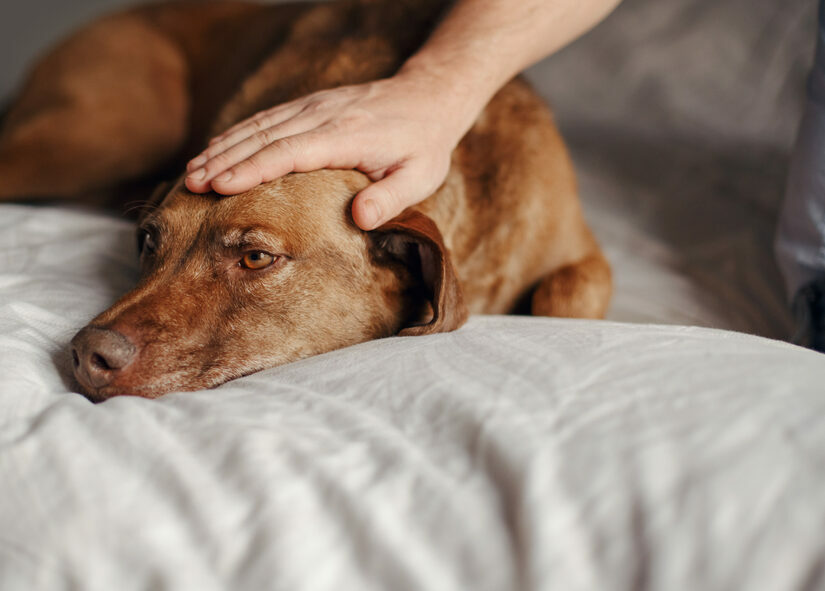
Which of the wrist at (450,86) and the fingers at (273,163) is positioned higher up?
the wrist at (450,86)

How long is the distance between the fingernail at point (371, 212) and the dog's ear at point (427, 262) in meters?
0.04

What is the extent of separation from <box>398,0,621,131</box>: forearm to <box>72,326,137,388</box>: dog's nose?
1030 millimetres

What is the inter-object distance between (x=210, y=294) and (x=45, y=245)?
670 mm

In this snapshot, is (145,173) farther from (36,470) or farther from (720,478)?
(720,478)

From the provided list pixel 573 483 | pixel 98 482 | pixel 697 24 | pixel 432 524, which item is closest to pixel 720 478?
pixel 573 483

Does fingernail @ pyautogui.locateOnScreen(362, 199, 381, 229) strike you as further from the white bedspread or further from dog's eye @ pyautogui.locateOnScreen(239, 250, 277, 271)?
the white bedspread

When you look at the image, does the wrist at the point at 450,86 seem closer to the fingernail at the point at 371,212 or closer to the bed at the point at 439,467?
the fingernail at the point at 371,212

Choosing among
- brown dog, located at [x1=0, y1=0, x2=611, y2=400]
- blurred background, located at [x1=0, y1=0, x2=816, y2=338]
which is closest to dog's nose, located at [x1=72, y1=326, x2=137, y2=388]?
brown dog, located at [x1=0, y1=0, x2=611, y2=400]

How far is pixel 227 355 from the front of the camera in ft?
5.46

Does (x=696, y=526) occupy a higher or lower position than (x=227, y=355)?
higher

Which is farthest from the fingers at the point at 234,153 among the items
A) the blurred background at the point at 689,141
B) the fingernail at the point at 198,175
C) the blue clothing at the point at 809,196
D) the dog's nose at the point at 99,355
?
the blue clothing at the point at 809,196

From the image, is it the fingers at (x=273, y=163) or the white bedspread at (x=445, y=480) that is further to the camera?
the fingers at (x=273, y=163)

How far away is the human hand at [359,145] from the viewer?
1.74 meters

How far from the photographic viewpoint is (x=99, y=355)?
4.80 feet
